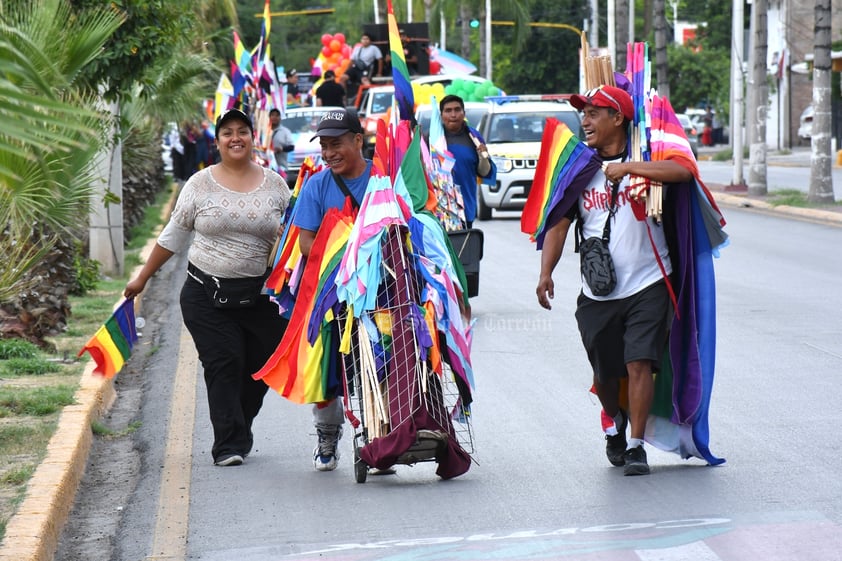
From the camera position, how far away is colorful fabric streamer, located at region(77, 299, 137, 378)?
7.75 m

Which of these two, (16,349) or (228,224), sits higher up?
(228,224)

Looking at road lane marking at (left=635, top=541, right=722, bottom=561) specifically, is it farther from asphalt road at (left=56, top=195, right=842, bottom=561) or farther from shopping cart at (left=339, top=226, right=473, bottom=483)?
shopping cart at (left=339, top=226, right=473, bottom=483)

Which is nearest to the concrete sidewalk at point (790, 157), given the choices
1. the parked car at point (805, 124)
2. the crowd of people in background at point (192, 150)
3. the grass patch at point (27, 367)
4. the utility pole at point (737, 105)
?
the parked car at point (805, 124)

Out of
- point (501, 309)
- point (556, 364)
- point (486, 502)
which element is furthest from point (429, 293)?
point (501, 309)

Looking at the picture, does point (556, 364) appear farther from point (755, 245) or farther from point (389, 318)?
point (755, 245)

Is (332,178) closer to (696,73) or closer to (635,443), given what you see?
(635,443)

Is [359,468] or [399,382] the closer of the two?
[399,382]

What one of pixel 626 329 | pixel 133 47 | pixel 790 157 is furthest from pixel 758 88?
pixel 790 157

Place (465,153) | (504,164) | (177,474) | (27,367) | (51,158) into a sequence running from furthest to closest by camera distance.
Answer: (504,164)
(465,153)
(27,367)
(51,158)
(177,474)

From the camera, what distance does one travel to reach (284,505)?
6.69m

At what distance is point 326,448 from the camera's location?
7426 millimetres

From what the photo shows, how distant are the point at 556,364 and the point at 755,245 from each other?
9.61 metres

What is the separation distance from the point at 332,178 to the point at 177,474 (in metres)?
1.73

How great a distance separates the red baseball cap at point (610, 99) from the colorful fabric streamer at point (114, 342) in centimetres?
270
